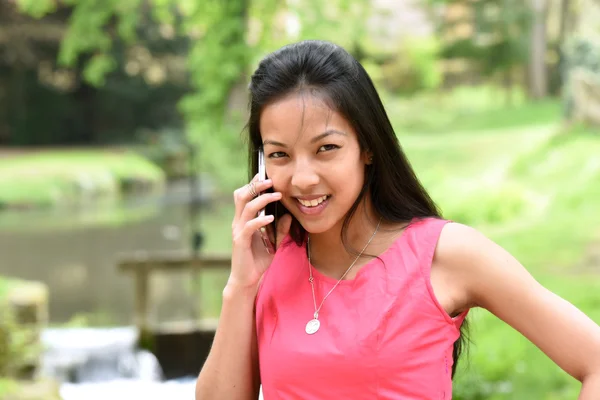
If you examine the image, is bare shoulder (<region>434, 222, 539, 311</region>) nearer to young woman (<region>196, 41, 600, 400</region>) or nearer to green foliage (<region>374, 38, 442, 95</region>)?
young woman (<region>196, 41, 600, 400</region>)

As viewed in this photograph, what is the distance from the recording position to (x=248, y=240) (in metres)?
1.25

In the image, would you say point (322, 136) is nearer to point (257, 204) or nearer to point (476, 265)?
point (257, 204)

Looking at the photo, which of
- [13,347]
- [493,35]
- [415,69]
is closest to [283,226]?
[13,347]

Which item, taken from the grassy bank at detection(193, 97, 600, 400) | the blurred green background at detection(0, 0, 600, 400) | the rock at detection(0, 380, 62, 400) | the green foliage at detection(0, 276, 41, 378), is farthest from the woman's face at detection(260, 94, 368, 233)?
the green foliage at detection(0, 276, 41, 378)

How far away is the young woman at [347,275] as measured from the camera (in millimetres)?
1096

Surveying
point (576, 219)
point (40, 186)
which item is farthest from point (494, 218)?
point (40, 186)

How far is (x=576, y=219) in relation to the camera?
22.5 ft

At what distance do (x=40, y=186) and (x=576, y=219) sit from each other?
948cm

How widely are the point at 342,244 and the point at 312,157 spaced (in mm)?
164

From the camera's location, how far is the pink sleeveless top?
42.9 inches

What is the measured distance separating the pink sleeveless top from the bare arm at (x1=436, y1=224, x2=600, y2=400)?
1.7 inches

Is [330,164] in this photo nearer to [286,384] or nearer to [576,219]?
[286,384]

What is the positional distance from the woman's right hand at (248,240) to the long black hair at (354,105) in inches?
3.4

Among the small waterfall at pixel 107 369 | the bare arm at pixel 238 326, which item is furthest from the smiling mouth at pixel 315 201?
the small waterfall at pixel 107 369
